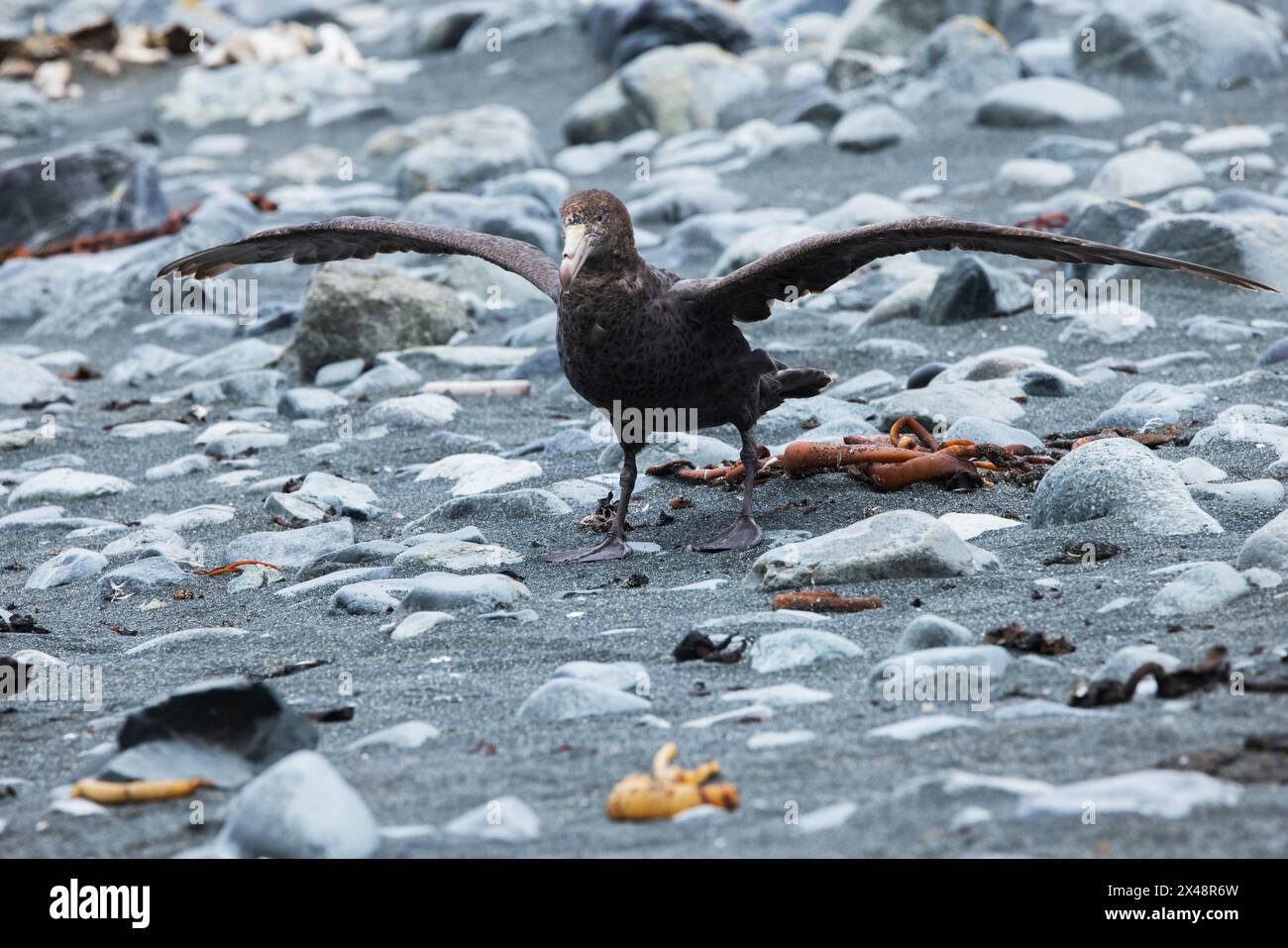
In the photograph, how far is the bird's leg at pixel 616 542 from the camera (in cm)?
582

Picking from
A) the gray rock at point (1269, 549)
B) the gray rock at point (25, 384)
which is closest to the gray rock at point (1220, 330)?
the gray rock at point (1269, 549)

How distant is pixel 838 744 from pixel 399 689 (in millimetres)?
1395

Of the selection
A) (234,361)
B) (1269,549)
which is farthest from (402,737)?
(234,361)

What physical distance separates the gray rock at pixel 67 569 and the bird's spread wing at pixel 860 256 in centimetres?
257

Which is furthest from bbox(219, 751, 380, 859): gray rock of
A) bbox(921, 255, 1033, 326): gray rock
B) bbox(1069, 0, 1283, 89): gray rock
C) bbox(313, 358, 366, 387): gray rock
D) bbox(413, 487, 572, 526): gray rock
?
bbox(1069, 0, 1283, 89): gray rock

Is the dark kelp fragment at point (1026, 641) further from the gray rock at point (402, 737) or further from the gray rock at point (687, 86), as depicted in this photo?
the gray rock at point (687, 86)

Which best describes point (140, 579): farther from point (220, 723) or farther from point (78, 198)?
point (78, 198)

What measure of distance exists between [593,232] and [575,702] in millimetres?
2272

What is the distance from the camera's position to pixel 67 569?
19.9 feet

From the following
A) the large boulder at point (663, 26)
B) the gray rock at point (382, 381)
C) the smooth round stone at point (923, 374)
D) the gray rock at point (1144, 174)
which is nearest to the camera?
the smooth round stone at point (923, 374)

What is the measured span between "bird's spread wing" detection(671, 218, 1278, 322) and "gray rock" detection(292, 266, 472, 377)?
3.79 meters

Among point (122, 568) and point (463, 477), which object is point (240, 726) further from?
point (463, 477)

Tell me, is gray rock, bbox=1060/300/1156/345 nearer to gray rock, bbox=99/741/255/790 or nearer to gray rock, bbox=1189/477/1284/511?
gray rock, bbox=1189/477/1284/511
